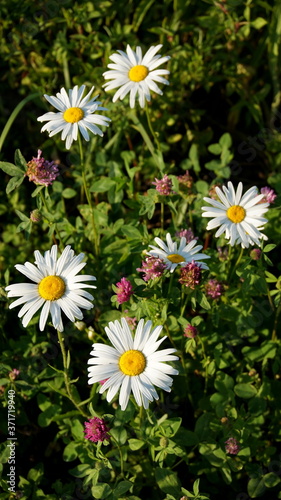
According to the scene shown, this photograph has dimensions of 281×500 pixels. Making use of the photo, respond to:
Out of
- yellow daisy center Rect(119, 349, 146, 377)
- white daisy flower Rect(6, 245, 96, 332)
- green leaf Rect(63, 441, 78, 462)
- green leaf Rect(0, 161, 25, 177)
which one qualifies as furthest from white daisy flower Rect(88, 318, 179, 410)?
green leaf Rect(0, 161, 25, 177)

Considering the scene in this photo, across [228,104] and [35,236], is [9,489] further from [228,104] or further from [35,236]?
[228,104]

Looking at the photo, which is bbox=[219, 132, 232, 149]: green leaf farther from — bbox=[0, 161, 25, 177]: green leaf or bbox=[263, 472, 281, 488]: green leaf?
bbox=[263, 472, 281, 488]: green leaf

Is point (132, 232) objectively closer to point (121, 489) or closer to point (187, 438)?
point (187, 438)

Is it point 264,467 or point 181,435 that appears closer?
point 181,435

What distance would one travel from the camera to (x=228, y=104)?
4238mm

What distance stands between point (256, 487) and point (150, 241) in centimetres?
125

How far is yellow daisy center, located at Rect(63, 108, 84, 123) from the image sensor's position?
2412mm

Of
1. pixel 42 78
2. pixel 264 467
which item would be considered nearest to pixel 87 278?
pixel 264 467

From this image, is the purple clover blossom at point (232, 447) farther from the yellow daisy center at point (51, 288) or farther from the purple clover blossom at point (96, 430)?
the yellow daisy center at point (51, 288)

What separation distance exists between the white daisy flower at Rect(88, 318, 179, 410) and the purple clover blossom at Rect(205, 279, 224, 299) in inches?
20.9

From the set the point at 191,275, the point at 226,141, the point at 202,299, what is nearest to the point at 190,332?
the point at 202,299

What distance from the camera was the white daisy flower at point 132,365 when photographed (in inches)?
75.7

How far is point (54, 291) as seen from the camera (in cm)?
206

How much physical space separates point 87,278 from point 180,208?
1.19 m
